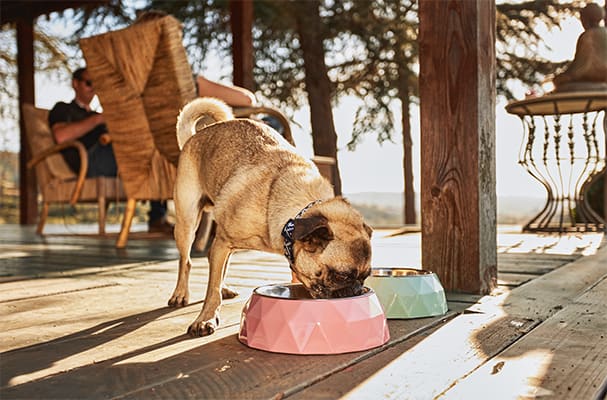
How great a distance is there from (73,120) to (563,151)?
18.5 feet

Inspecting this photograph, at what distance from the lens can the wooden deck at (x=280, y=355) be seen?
1.52 meters

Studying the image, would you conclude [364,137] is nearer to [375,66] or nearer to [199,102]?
[375,66]

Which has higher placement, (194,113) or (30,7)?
(30,7)

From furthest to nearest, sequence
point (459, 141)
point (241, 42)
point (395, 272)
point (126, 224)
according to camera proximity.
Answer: point (241, 42) < point (126, 224) < point (459, 141) < point (395, 272)

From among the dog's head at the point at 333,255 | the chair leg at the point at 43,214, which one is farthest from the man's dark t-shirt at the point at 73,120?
the dog's head at the point at 333,255

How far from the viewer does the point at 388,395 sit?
1455 millimetres

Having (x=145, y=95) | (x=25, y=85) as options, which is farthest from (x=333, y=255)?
(x=25, y=85)

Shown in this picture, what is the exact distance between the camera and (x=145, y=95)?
5.16m

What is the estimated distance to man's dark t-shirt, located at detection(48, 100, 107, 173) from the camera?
6863mm

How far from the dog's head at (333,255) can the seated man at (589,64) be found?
4679mm

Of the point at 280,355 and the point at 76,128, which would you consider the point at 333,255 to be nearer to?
the point at 280,355

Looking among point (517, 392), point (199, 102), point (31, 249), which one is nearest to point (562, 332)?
point (517, 392)

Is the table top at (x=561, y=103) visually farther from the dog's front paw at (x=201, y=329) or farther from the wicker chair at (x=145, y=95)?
the dog's front paw at (x=201, y=329)

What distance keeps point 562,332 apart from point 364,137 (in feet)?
31.8
